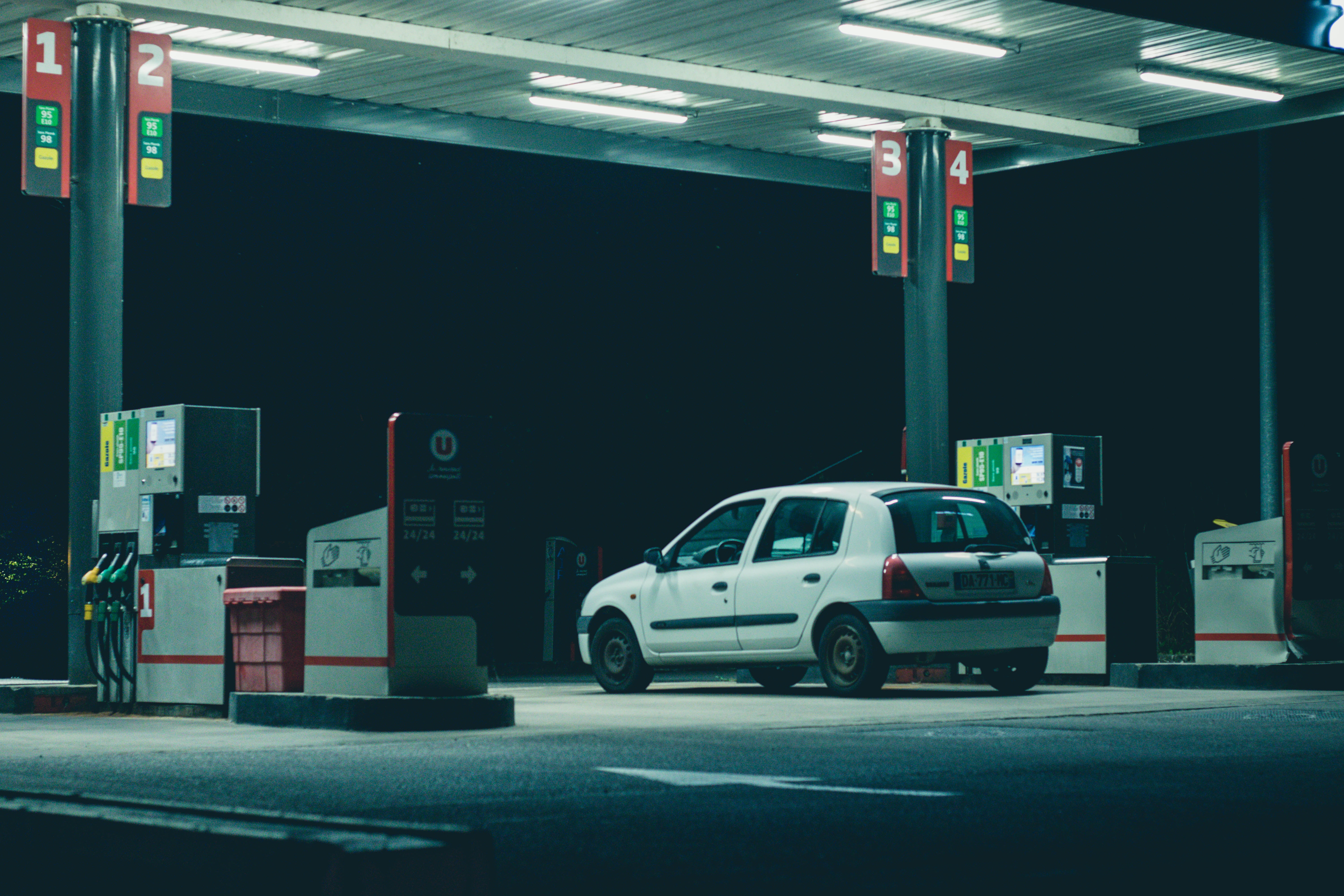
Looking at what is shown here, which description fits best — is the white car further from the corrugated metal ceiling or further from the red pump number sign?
the red pump number sign

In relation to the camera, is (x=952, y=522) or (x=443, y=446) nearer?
(x=443, y=446)

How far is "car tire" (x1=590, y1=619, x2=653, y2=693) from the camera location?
45.3 feet

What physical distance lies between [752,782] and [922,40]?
10.4 m

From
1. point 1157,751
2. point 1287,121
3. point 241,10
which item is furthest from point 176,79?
point 1157,751

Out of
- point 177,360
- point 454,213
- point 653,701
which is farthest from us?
point 454,213

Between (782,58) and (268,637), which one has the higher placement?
(782,58)

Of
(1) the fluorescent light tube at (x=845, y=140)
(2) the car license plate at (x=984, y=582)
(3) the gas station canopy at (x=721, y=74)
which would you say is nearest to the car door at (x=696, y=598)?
(2) the car license plate at (x=984, y=582)

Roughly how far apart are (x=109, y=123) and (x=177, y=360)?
338 inches

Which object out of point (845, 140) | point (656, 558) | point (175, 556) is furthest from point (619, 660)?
point (845, 140)

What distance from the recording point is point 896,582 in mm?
11992

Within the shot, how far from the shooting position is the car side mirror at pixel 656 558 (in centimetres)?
1355

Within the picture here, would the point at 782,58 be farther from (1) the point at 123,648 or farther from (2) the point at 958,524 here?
(1) the point at 123,648

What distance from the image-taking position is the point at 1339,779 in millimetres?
6965

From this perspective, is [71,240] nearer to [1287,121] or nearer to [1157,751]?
[1157,751]
